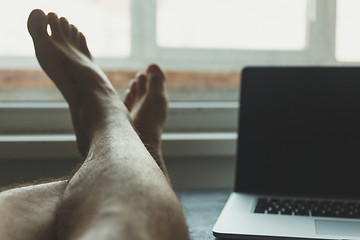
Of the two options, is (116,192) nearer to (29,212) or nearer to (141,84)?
(29,212)

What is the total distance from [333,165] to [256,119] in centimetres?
17

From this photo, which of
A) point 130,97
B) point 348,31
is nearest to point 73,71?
point 130,97

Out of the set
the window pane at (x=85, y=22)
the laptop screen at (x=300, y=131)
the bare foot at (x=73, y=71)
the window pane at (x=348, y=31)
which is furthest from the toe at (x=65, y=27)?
the window pane at (x=348, y=31)

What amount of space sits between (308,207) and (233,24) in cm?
61

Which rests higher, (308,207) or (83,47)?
(83,47)

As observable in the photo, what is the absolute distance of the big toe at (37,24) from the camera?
3.01 ft

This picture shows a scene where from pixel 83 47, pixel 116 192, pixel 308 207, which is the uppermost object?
pixel 83 47

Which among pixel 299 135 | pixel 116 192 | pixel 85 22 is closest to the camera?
pixel 116 192

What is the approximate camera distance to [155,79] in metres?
1.07

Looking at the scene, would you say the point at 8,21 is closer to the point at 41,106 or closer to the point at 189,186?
the point at 41,106

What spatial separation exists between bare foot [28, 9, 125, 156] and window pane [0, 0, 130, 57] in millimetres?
190

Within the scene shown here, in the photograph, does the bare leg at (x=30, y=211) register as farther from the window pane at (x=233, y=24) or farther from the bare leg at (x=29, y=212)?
the window pane at (x=233, y=24)

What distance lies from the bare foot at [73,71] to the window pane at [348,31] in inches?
26.0

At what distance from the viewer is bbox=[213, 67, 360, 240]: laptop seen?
0.89 m
